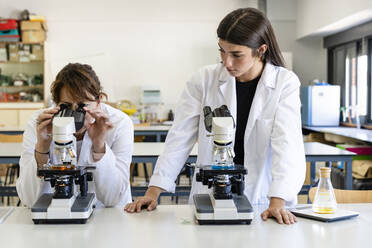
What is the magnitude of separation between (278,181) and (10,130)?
488 cm

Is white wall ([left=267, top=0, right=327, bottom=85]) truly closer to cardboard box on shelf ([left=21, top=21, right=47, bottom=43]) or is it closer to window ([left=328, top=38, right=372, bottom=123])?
window ([left=328, top=38, right=372, bottom=123])

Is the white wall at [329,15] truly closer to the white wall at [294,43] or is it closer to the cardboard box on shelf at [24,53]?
the white wall at [294,43]

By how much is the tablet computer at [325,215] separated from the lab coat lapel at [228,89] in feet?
1.47

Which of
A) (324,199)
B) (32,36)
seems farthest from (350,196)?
(32,36)

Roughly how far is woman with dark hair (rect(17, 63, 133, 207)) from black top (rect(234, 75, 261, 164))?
45cm

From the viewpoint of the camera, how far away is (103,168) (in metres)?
1.77

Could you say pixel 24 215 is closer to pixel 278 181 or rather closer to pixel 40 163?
pixel 40 163

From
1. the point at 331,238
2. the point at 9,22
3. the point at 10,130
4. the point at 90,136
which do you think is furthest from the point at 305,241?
the point at 9,22

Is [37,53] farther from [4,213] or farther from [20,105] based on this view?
[4,213]

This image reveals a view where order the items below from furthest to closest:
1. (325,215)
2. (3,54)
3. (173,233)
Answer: (3,54), (325,215), (173,233)

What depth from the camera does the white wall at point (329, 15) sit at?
17.9ft

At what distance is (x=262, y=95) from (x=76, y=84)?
70 centimetres

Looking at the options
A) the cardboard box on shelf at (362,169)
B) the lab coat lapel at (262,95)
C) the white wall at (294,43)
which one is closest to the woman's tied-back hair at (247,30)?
the lab coat lapel at (262,95)

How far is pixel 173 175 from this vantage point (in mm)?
1808
